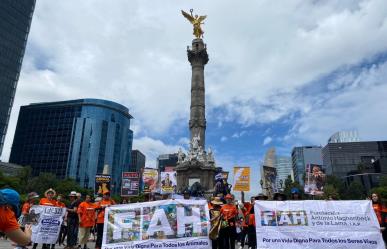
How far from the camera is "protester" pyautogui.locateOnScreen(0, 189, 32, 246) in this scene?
3725 millimetres

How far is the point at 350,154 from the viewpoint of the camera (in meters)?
102

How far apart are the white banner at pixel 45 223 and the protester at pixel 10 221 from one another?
747 cm

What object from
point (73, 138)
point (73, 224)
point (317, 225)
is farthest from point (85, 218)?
point (73, 138)

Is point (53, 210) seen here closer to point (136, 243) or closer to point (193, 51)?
point (136, 243)

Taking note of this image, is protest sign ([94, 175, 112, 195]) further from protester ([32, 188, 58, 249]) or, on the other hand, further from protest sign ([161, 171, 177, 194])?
protester ([32, 188, 58, 249])

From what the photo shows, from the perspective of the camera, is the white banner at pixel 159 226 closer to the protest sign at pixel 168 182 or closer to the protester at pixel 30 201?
the protester at pixel 30 201

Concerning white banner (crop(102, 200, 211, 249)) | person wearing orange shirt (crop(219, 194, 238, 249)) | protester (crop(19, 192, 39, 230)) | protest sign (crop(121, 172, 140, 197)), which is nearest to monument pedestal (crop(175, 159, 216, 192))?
protest sign (crop(121, 172, 140, 197))

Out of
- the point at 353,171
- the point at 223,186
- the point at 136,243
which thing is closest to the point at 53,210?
the point at 136,243

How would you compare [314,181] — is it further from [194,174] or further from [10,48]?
[10,48]

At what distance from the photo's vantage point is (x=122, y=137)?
127062mm

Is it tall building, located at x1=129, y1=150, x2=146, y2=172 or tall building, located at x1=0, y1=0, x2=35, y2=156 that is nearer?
tall building, located at x1=0, y1=0, x2=35, y2=156

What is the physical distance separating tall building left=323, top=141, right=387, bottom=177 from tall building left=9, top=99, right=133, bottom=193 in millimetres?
75528

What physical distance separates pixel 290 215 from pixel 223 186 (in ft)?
41.8

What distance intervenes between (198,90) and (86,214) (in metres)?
31.6
